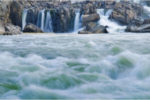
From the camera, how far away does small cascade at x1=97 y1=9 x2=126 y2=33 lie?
26.4m

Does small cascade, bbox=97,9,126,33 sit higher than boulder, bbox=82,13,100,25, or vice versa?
boulder, bbox=82,13,100,25

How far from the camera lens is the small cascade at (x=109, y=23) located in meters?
26.4

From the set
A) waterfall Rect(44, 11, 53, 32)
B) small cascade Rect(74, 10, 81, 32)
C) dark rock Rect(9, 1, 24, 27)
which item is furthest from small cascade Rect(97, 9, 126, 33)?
dark rock Rect(9, 1, 24, 27)

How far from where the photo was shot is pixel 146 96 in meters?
4.28

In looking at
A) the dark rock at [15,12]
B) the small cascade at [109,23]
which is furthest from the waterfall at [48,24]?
the small cascade at [109,23]

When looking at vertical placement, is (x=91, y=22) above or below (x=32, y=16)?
below

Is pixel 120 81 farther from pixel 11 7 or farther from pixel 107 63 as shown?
pixel 11 7

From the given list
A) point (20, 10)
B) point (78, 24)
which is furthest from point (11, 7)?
point (78, 24)

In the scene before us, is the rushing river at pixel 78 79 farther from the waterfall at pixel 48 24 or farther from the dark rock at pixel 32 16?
the dark rock at pixel 32 16

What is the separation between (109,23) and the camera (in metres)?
29.0

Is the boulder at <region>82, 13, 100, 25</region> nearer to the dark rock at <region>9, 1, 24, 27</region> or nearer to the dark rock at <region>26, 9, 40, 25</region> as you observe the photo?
the dark rock at <region>26, 9, 40, 25</region>

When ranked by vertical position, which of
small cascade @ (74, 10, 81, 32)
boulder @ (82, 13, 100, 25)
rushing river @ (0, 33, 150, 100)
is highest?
rushing river @ (0, 33, 150, 100)

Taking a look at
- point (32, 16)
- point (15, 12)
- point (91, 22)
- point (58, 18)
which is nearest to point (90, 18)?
point (91, 22)

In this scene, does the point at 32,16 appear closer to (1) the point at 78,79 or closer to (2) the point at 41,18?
(2) the point at 41,18
